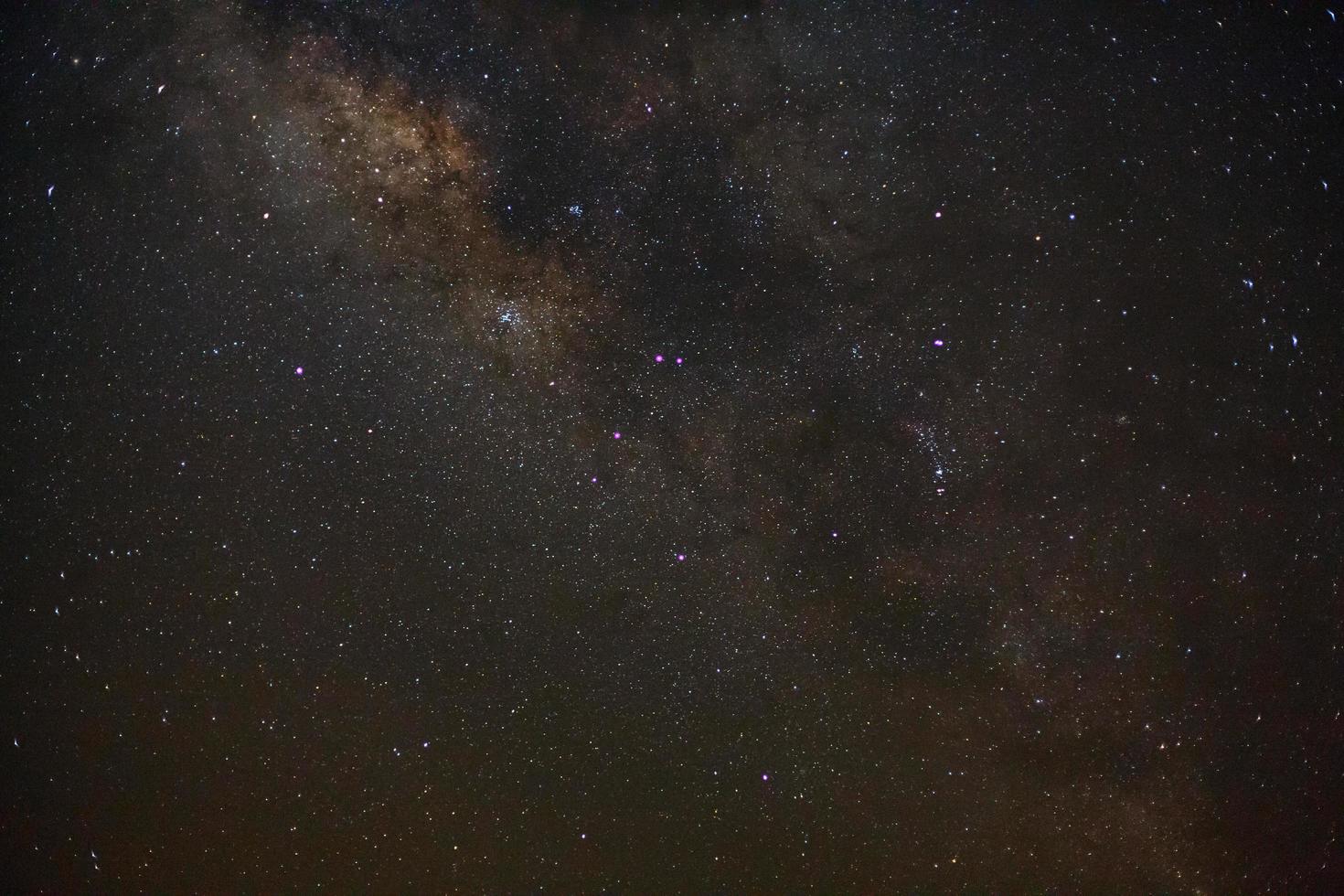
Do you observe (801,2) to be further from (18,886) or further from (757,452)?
(18,886)

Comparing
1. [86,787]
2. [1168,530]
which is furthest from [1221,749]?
[86,787]

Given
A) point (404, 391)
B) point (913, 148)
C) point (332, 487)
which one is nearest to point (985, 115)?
point (913, 148)

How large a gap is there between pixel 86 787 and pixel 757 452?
2691mm

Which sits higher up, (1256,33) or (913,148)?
(1256,33)

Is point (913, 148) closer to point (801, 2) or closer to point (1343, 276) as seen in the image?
point (801, 2)

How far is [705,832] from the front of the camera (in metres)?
1.92

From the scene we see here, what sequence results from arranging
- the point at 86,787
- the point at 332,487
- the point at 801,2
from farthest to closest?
1. the point at 86,787
2. the point at 332,487
3. the point at 801,2

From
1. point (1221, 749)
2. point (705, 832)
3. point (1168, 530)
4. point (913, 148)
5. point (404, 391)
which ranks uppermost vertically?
point (913, 148)

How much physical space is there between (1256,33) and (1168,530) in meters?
1.71

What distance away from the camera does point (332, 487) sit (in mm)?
1878

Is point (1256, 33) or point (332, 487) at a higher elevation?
point (1256, 33)

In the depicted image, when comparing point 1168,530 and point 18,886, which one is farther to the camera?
point 18,886

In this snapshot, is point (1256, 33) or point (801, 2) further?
point (1256, 33)

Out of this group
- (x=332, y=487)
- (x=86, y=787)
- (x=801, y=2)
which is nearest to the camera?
(x=801, y=2)
